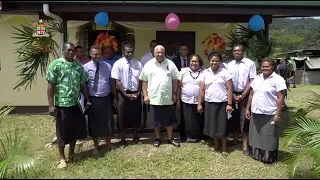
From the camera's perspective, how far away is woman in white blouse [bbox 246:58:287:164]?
4553 millimetres

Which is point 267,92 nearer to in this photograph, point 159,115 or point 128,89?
point 159,115

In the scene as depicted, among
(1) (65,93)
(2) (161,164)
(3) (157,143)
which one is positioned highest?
(1) (65,93)

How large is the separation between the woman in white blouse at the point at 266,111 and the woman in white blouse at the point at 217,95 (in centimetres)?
38

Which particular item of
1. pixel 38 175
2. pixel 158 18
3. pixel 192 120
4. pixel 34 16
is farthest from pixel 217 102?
pixel 34 16

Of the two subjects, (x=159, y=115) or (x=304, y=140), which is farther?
(x=159, y=115)

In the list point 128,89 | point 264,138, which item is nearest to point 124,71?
point 128,89

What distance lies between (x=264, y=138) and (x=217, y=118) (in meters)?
0.77

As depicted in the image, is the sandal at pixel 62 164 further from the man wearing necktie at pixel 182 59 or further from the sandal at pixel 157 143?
the man wearing necktie at pixel 182 59

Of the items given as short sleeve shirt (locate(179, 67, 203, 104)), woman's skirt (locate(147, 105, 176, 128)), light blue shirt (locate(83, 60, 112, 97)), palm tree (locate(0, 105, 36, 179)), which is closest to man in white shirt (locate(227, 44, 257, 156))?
short sleeve shirt (locate(179, 67, 203, 104))

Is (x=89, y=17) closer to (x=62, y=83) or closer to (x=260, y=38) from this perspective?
(x=62, y=83)

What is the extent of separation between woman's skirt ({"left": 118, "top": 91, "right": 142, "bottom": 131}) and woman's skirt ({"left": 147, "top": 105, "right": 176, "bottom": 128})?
235mm

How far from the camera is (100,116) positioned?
17.1 feet

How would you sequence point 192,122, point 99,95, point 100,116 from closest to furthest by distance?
point 99,95 < point 100,116 < point 192,122

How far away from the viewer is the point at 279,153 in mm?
5297
